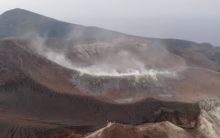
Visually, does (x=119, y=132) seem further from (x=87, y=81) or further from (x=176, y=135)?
(x=87, y=81)

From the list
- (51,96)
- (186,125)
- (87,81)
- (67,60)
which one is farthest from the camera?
(67,60)

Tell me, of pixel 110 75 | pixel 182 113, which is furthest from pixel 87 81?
pixel 182 113

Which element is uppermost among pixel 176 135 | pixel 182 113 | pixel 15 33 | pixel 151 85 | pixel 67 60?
pixel 15 33

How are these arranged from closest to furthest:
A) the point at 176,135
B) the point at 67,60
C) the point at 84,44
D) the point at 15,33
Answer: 1. the point at 176,135
2. the point at 67,60
3. the point at 84,44
4. the point at 15,33

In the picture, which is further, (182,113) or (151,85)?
(151,85)

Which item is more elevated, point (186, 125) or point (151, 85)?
point (151, 85)

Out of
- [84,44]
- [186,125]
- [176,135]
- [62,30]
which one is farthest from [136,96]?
[62,30]
